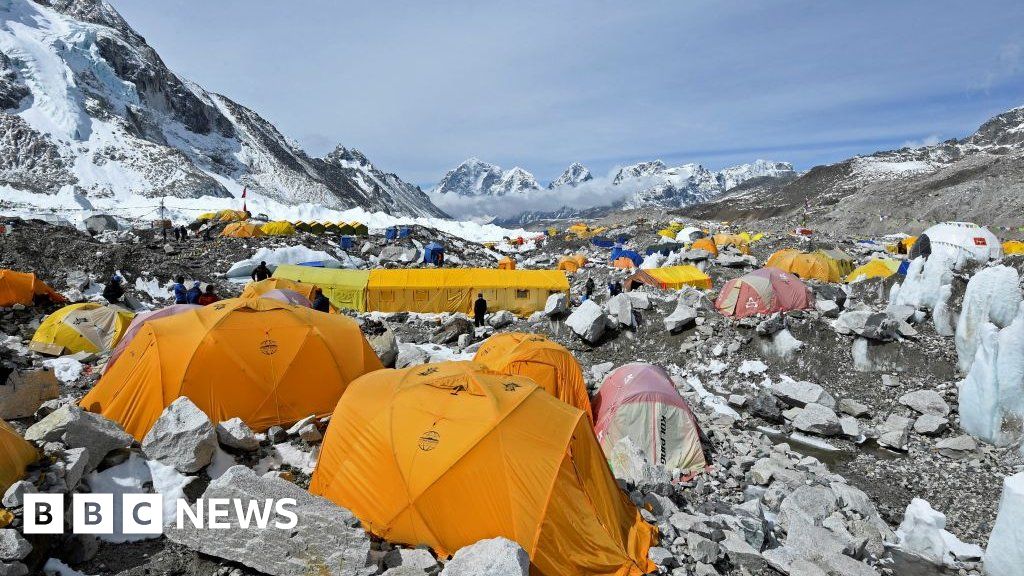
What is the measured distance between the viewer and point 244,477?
18.6 ft

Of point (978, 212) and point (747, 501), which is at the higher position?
point (978, 212)

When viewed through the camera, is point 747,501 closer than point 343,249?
Yes

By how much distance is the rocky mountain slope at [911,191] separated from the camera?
63.5 metres

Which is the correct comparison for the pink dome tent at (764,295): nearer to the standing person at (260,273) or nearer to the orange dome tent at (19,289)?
the standing person at (260,273)

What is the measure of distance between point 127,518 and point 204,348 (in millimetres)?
3285

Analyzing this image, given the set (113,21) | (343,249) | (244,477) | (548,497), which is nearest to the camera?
(244,477)

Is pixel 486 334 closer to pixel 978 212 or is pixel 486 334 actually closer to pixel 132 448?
pixel 132 448

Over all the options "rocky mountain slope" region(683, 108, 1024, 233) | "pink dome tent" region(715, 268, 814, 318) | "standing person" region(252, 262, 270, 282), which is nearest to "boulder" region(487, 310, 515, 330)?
"pink dome tent" region(715, 268, 814, 318)

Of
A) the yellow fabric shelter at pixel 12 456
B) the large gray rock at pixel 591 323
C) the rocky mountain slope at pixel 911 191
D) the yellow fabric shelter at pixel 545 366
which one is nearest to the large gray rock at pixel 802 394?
the yellow fabric shelter at pixel 545 366

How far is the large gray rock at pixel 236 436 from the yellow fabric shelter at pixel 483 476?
49.4 inches

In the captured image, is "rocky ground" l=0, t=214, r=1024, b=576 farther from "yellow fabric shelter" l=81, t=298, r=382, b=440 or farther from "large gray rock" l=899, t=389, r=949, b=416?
"yellow fabric shelter" l=81, t=298, r=382, b=440

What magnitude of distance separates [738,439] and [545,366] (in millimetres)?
4430

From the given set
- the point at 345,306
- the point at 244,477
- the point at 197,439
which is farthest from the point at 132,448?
the point at 345,306

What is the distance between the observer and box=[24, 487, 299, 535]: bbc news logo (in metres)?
5.34
